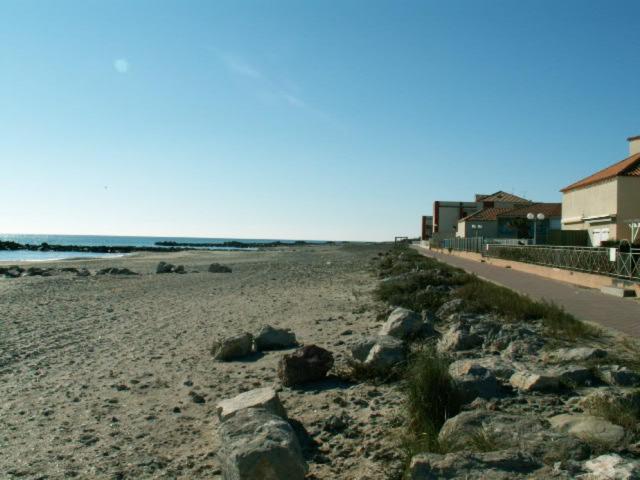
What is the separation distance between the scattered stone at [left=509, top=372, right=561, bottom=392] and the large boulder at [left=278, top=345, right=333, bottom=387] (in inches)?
91.7

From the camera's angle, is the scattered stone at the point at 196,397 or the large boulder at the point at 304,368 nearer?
the scattered stone at the point at 196,397

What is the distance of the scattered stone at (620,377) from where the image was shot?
5.72 metres

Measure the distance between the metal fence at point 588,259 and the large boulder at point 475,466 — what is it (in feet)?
45.0

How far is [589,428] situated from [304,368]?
11.5ft

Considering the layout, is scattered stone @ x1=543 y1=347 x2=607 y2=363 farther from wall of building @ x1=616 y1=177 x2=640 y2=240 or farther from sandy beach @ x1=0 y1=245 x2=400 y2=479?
wall of building @ x1=616 y1=177 x2=640 y2=240

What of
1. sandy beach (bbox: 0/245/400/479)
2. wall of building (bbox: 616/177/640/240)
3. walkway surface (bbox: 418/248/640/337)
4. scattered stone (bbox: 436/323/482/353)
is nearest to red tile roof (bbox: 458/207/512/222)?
wall of building (bbox: 616/177/640/240)

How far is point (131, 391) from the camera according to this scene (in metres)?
7.42

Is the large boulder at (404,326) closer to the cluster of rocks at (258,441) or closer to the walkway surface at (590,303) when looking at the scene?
the walkway surface at (590,303)

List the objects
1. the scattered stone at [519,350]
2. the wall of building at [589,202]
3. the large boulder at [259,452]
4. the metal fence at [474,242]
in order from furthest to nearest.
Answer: the metal fence at [474,242], the wall of building at [589,202], the scattered stone at [519,350], the large boulder at [259,452]

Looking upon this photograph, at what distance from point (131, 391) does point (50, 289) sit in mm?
17370

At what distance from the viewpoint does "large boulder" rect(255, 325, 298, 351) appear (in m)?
9.48

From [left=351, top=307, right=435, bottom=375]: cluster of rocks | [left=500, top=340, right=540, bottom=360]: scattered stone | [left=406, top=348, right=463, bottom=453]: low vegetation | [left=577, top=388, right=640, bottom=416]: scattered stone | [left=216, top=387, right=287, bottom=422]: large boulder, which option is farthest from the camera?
[left=500, top=340, right=540, bottom=360]: scattered stone

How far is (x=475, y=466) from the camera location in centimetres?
363

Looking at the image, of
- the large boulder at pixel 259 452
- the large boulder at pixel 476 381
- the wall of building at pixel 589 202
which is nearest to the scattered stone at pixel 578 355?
the large boulder at pixel 476 381
